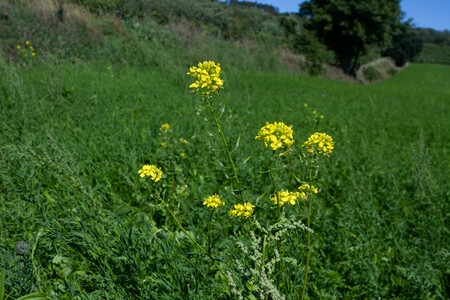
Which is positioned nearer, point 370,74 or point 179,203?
point 179,203

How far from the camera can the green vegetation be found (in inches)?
55.7

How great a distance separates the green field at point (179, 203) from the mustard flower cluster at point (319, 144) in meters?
0.29

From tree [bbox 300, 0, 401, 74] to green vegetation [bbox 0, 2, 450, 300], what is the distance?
22.5 m

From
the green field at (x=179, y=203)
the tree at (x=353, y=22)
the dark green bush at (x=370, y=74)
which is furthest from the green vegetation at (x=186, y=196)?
the dark green bush at (x=370, y=74)

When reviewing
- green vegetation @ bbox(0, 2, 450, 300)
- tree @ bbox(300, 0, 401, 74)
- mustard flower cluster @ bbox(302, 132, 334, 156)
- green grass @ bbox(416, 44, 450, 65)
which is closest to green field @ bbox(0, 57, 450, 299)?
green vegetation @ bbox(0, 2, 450, 300)

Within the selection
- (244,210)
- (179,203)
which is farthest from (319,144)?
(179,203)

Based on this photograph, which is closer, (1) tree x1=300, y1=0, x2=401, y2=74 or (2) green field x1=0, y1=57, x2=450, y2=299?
(2) green field x1=0, y1=57, x2=450, y2=299

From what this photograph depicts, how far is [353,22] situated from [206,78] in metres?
29.3

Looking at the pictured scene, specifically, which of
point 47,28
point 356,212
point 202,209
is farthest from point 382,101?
point 47,28

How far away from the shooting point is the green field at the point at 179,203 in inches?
55.9

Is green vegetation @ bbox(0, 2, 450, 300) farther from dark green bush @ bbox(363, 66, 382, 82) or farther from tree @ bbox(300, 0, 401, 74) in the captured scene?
dark green bush @ bbox(363, 66, 382, 82)

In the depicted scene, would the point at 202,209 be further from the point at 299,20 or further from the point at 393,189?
the point at 299,20

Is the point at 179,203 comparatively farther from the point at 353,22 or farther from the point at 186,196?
the point at 353,22

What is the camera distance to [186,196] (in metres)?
2.41
